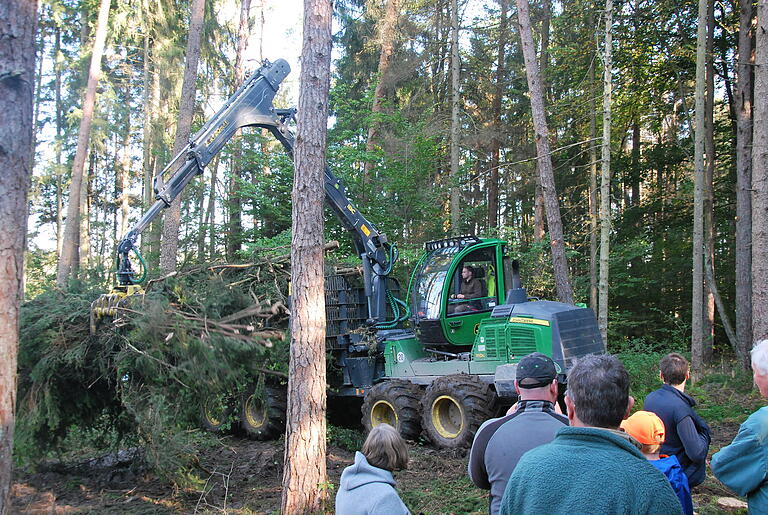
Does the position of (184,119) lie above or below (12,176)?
above

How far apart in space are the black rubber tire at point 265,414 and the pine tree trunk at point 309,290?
440cm

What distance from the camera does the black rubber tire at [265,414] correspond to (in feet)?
33.4

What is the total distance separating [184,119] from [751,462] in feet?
47.1

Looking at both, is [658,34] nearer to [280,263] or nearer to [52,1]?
[280,263]

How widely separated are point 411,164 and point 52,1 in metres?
13.2

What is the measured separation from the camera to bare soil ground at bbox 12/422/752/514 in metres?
6.20

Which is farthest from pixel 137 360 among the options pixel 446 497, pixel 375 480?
pixel 375 480

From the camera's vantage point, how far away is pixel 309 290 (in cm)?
Result: 592

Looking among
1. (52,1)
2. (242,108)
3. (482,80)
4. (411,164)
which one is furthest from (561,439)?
(52,1)

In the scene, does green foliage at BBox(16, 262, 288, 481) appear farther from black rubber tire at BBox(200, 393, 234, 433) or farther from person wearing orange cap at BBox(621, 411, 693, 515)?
person wearing orange cap at BBox(621, 411, 693, 515)

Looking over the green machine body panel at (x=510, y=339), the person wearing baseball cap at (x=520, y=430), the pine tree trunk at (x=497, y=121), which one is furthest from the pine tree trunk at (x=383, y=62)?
the person wearing baseball cap at (x=520, y=430)

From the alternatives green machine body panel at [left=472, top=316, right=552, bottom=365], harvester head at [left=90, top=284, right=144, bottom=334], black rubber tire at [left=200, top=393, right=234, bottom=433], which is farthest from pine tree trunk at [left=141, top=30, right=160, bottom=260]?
green machine body panel at [left=472, top=316, right=552, bottom=365]

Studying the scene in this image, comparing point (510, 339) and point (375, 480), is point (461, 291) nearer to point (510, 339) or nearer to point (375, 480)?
point (510, 339)

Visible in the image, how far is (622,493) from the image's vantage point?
1722 mm
